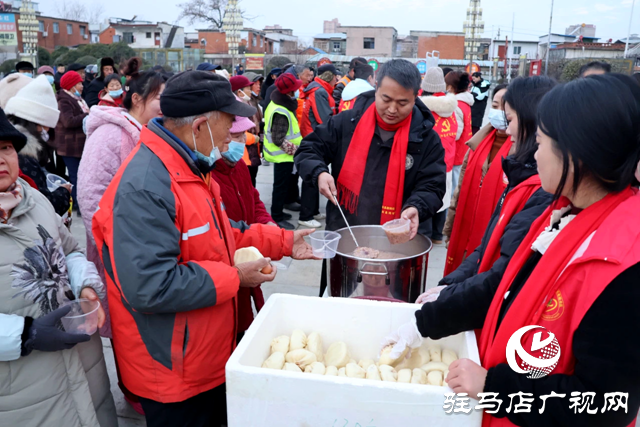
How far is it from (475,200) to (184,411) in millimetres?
2433

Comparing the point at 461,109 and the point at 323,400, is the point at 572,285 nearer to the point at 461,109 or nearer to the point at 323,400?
the point at 323,400

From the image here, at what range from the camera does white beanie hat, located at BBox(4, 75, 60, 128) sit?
8.72ft

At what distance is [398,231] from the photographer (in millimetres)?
2381

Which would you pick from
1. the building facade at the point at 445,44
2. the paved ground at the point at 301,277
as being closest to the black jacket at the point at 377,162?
the paved ground at the point at 301,277

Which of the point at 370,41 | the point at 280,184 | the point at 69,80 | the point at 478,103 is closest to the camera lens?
the point at 280,184

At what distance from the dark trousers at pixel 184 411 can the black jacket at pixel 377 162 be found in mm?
1433

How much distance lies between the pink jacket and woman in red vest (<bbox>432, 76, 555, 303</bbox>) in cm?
189

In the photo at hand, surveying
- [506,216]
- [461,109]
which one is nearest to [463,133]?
[461,109]

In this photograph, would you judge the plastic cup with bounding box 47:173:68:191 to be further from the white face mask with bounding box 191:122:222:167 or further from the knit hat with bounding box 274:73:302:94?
the knit hat with bounding box 274:73:302:94

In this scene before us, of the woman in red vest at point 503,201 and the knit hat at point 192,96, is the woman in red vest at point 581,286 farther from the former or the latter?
the knit hat at point 192,96

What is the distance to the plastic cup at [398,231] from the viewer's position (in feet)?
7.82

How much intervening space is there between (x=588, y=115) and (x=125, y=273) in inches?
56.5

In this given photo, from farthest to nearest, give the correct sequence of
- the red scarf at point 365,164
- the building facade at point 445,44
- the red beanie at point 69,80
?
the building facade at point 445,44 < the red beanie at point 69,80 < the red scarf at point 365,164

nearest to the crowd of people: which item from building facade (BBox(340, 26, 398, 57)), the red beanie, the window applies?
the red beanie
